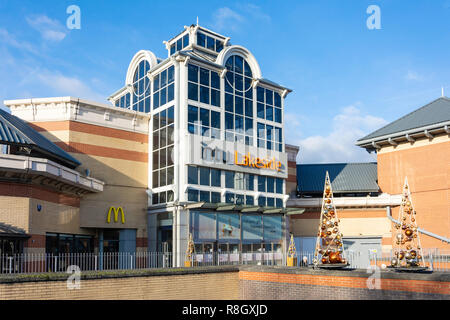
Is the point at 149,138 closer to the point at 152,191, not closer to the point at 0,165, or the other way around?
the point at 152,191

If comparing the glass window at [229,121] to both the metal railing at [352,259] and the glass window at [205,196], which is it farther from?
the metal railing at [352,259]

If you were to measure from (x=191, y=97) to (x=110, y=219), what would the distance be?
11.2 m

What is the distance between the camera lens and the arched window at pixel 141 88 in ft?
129

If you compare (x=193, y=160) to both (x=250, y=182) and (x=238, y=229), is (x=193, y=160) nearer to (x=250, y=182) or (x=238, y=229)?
(x=250, y=182)

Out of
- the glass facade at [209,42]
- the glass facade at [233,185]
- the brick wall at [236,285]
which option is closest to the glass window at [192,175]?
the glass facade at [233,185]

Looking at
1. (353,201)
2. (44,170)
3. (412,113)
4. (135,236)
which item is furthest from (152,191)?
(412,113)

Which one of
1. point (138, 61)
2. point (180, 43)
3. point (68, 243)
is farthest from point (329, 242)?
point (138, 61)

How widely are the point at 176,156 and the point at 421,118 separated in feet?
74.6

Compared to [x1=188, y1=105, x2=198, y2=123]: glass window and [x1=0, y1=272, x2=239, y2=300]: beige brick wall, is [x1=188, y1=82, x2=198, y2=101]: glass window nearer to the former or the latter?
[x1=188, y1=105, x2=198, y2=123]: glass window

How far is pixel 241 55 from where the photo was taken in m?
39.7

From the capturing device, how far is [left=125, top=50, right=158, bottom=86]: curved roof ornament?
128ft

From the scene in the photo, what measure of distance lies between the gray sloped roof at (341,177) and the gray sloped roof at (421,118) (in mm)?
4954

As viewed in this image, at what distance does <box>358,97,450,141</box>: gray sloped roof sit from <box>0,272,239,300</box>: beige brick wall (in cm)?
2743

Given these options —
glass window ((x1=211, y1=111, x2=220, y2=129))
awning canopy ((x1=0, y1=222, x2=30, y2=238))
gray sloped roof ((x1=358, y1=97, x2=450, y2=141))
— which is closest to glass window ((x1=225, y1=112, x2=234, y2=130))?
glass window ((x1=211, y1=111, x2=220, y2=129))
